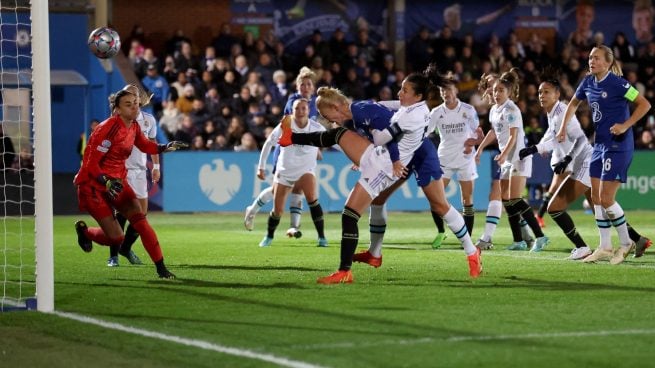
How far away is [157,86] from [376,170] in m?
16.2

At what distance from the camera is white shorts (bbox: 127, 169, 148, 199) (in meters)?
13.7

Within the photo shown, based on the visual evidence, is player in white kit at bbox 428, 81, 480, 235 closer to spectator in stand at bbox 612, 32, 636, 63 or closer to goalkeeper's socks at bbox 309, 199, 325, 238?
goalkeeper's socks at bbox 309, 199, 325, 238

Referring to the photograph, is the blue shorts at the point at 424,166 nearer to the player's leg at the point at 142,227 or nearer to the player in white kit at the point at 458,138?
the player's leg at the point at 142,227

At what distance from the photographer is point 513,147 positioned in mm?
14906

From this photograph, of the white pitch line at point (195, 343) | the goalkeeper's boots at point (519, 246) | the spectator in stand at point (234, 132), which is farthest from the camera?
the spectator in stand at point (234, 132)

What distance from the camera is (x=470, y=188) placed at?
1584 centimetres

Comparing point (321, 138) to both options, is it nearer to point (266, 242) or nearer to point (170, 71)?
point (266, 242)

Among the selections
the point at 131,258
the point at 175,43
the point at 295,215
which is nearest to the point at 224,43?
the point at 175,43

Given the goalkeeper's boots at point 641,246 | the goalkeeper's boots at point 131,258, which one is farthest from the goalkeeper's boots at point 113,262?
the goalkeeper's boots at point 641,246

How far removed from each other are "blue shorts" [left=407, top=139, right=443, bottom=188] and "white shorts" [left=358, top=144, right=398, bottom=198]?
2.08 feet

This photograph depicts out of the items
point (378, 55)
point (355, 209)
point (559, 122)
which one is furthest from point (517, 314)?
point (378, 55)

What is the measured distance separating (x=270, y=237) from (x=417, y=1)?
59.6 feet

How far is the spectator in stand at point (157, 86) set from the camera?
26.2 meters

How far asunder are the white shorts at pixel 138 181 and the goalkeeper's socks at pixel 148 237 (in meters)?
2.44
